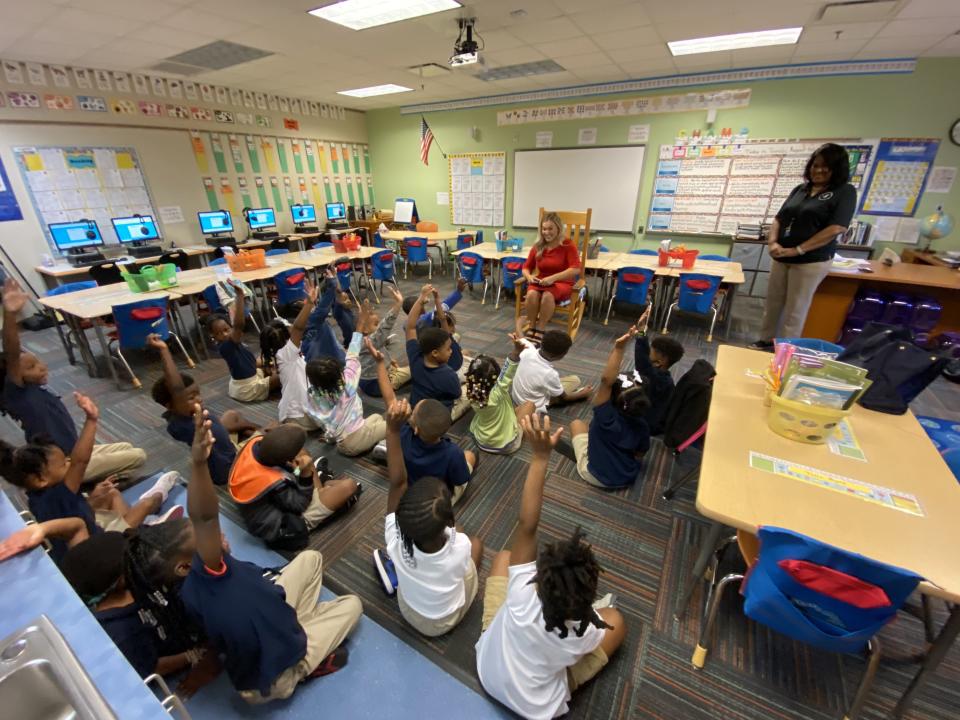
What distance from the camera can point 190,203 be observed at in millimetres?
6359

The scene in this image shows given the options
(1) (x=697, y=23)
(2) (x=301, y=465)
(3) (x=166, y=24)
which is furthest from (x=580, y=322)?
(3) (x=166, y=24)

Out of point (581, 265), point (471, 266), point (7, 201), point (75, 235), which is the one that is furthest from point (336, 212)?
point (581, 265)

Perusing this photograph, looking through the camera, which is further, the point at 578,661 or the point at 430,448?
the point at 430,448

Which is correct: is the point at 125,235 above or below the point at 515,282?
above

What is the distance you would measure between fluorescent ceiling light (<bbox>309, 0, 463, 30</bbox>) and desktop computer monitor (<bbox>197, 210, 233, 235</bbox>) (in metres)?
4.23

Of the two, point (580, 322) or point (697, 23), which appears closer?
point (697, 23)

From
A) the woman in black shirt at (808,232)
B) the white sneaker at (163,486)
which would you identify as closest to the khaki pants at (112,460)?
the white sneaker at (163,486)

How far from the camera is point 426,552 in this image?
1413mm

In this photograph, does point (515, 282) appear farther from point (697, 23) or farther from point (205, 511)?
point (205, 511)

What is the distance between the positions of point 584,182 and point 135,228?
6.76 meters

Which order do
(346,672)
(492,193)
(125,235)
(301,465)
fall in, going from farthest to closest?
(492,193) < (125,235) < (301,465) < (346,672)

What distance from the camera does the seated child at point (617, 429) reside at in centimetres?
204

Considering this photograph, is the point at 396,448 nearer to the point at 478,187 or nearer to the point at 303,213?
the point at 478,187

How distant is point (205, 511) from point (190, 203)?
7139 mm
